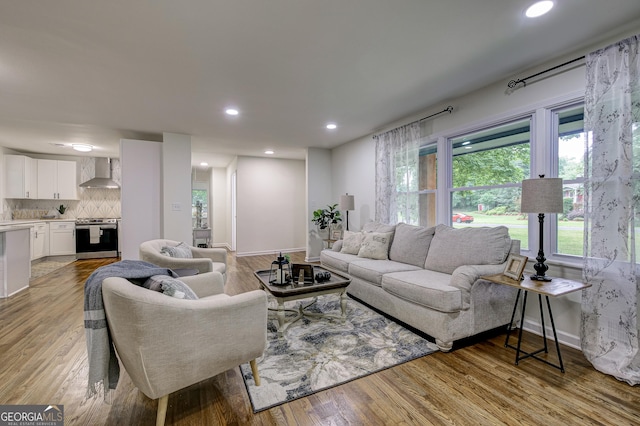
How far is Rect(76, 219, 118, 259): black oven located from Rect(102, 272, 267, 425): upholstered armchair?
257 inches

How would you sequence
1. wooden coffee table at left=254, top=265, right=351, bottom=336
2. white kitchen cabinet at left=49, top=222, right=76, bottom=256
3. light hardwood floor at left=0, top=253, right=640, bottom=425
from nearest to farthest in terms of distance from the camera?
light hardwood floor at left=0, top=253, right=640, bottom=425
wooden coffee table at left=254, top=265, right=351, bottom=336
white kitchen cabinet at left=49, top=222, right=76, bottom=256

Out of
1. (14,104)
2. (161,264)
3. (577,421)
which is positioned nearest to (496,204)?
(577,421)

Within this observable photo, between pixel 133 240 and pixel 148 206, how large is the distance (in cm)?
63

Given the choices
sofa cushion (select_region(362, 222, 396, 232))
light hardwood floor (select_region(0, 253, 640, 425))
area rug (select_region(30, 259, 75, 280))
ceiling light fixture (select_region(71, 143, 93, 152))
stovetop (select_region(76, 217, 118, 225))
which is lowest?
light hardwood floor (select_region(0, 253, 640, 425))

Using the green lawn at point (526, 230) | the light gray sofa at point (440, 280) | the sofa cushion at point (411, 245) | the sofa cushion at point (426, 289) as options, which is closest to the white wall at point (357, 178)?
the sofa cushion at point (411, 245)

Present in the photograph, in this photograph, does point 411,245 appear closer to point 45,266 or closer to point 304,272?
point 304,272

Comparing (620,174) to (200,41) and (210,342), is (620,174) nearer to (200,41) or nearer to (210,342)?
(210,342)

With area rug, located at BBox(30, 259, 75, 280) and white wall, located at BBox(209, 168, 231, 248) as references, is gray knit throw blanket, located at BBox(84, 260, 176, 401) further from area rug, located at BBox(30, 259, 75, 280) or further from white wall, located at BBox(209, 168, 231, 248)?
white wall, located at BBox(209, 168, 231, 248)

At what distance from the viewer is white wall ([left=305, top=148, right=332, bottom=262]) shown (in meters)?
6.26

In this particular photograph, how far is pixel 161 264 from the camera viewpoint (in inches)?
110

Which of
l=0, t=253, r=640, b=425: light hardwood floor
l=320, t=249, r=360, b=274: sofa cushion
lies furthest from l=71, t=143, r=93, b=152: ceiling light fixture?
l=320, t=249, r=360, b=274: sofa cushion

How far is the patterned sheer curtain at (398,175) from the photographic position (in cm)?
412

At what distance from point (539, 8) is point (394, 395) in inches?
108

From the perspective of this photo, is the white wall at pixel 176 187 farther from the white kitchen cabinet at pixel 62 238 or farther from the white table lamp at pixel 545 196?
the white table lamp at pixel 545 196
